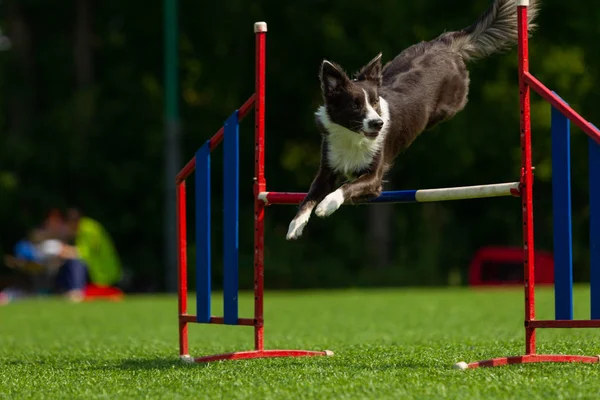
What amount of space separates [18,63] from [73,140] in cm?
241

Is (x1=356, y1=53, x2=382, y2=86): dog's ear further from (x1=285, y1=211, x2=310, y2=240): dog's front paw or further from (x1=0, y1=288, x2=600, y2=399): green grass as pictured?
(x1=0, y1=288, x2=600, y2=399): green grass

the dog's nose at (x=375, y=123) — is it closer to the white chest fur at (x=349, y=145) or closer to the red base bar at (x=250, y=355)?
the white chest fur at (x=349, y=145)

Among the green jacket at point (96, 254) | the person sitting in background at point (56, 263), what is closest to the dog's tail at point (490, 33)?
the person sitting in background at point (56, 263)

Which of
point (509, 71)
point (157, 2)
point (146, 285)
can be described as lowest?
point (146, 285)

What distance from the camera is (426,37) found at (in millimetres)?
21656

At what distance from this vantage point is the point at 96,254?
1817cm

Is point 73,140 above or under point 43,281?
above

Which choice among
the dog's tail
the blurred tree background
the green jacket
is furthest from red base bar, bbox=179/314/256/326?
the blurred tree background

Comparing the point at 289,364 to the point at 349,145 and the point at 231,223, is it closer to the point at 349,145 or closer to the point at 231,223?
the point at 231,223

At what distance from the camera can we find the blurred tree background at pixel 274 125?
871 inches

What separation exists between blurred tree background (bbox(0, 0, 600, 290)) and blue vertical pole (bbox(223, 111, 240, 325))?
1511 centimetres

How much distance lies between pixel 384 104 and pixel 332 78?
0.39 metres

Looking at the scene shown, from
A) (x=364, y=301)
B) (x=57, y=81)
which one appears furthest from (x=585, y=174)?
(x=57, y=81)

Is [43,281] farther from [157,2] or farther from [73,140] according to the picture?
[157,2]
